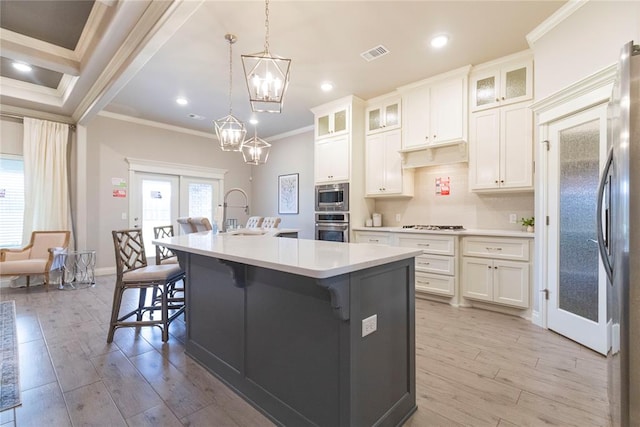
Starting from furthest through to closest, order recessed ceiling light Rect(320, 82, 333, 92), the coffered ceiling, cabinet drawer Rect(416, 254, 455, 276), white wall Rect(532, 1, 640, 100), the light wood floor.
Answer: recessed ceiling light Rect(320, 82, 333, 92) → cabinet drawer Rect(416, 254, 455, 276) → the coffered ceiling → white wall Rect(532, 1, 640, 100) → the light wood floor

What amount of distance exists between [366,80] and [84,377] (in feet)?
13.9

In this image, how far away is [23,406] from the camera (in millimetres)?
1735

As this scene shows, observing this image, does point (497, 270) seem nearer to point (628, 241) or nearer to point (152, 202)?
point (628, 241)

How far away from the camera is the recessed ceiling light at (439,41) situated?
3041mm

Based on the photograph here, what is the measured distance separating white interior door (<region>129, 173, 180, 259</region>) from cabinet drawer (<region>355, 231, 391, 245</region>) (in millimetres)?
4058

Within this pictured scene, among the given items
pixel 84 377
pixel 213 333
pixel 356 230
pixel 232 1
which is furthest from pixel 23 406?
pixel 356 230

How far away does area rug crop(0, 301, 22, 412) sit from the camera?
179cm

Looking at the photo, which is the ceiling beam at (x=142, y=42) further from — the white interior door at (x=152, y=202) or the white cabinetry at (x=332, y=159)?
the white cabinetry at (x=332, y=159)

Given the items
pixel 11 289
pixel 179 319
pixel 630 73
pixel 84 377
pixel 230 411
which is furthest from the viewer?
pixel 11 289

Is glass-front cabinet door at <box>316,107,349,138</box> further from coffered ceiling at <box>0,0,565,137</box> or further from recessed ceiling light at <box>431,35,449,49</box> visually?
recessed ceiling light at <box>431,35,449,49</box>

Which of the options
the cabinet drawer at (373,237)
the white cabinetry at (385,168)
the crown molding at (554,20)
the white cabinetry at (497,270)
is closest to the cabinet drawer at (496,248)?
the white cabinetry at (497,270)

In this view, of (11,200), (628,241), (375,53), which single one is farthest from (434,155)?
(11,200)

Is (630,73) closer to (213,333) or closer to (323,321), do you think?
(323,321)

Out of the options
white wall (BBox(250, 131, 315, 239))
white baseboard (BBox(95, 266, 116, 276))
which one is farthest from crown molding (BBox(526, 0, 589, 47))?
white baseboard (BBox(95, 266, 116, 276))
